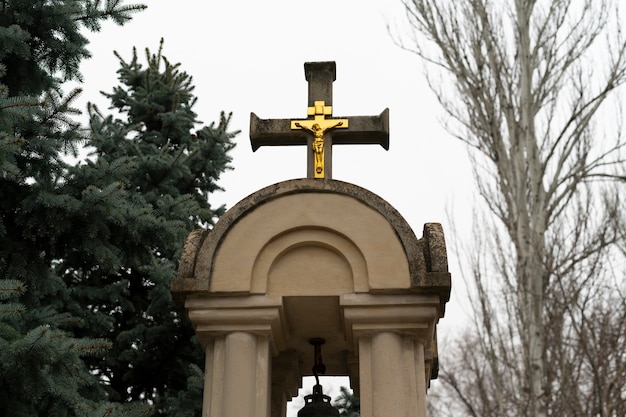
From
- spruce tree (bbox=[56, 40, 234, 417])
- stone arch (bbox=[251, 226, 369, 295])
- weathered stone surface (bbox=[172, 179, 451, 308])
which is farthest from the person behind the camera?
spruce tree (bbox=[56, 40, 234, 417])

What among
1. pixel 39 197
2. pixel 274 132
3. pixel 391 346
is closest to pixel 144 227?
pixel 39 197

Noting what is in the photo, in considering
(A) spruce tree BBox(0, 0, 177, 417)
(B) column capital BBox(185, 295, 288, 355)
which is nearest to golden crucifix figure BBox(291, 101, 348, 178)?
(B) column capital BBox(185, 295, 288, 355)

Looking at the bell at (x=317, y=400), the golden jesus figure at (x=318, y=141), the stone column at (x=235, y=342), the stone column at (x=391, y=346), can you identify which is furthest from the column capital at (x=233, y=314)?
the golden jesus figure at (x=318, y=141)

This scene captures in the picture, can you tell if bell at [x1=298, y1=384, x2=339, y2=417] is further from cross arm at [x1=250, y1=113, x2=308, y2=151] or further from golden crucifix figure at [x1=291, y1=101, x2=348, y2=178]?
cross arm at [x1=250, y1=113, x2=308, y2=151]

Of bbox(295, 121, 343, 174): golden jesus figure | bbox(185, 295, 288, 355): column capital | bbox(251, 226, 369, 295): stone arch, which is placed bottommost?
bbox(185, 295, 288, 355): column capital

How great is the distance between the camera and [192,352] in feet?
26.6

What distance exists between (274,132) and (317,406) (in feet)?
4.70

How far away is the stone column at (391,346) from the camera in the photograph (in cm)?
393

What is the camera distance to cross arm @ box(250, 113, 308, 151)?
15.6ft

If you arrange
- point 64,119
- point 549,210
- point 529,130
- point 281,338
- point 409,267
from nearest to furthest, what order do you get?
point 409,267 → point 281,338 → point 64,119 → point 549,210 → point 529,130

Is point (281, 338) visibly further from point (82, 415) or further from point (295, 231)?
point (82, 415)

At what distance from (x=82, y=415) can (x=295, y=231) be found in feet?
6.23

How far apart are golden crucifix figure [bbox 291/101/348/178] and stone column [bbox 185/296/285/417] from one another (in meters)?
0.86

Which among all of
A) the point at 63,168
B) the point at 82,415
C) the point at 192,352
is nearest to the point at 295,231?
the point at 82,415
